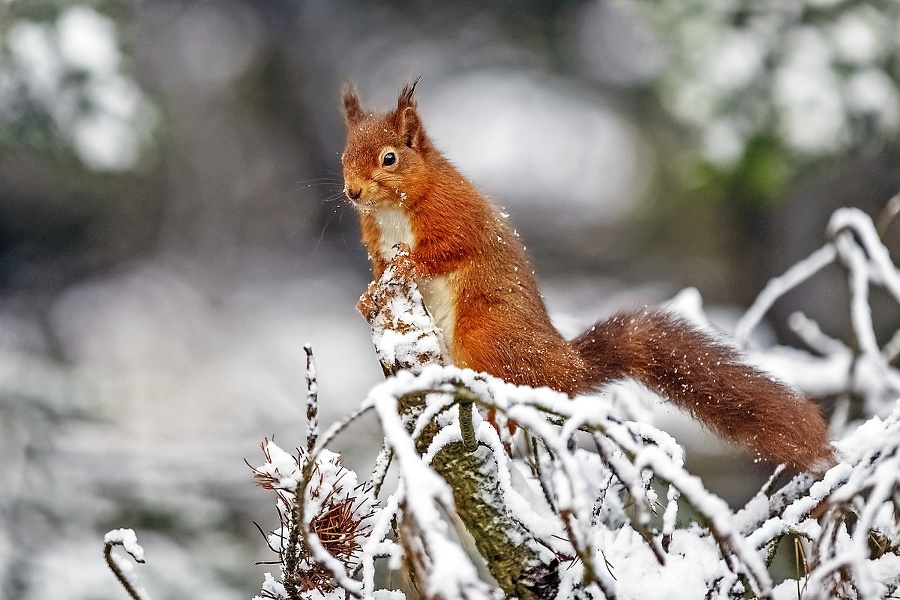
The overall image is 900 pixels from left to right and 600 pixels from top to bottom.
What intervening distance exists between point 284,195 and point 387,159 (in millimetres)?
4149

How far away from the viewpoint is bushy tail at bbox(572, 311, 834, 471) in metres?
1.16

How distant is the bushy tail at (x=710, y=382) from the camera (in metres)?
1.16

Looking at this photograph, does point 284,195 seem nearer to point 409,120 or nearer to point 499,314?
point 409,120

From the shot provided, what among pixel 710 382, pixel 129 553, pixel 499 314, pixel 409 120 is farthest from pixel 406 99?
pixel 129 553

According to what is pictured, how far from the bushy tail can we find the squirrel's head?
43cm

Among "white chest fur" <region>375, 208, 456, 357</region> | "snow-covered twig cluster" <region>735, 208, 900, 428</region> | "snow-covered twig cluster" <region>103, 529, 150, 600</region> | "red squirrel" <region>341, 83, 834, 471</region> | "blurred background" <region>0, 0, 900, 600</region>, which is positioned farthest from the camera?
"blurred background" <region>0, 0, 900, 600</region>

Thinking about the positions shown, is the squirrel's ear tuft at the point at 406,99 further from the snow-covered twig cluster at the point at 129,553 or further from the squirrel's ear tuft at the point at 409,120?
the snow-covered twig cluster at the point at 129,553

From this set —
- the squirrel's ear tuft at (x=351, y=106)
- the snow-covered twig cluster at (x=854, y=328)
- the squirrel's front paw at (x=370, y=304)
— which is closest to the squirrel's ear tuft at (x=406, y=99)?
the squirrel's ear tuft at (x=351, y=106)

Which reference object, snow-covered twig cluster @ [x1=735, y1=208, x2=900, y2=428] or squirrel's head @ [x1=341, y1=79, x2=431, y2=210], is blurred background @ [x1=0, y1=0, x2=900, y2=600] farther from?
snow-covered twig cluster @ [x1=735, y1=208, x2=900, y2=428]

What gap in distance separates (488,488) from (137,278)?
426 cm

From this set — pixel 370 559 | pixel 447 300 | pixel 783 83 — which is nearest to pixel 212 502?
pixel 447 300

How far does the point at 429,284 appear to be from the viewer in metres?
1.57

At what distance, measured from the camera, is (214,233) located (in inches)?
215

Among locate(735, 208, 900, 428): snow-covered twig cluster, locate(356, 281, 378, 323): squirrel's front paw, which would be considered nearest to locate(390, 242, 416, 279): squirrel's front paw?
locate(356, 281, 378, 323): squirrel's front paw
